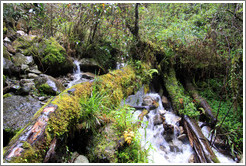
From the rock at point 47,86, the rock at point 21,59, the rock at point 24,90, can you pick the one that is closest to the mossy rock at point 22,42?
the rock at point 21,59

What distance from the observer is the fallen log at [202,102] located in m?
4.53

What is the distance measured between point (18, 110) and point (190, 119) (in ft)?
16.2

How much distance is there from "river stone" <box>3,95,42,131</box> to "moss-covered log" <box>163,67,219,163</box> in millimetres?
4184

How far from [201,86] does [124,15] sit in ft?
16.5

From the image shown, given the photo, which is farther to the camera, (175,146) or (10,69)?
(10,69)

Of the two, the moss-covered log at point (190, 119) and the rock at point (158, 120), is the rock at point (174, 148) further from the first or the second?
the rock at point (158, 120)

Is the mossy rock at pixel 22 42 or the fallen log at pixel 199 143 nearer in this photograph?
the fallen log at pixel 199 143

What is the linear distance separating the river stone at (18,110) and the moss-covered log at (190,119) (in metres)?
4.18

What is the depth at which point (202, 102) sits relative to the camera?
515 cm

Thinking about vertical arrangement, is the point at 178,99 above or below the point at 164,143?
above

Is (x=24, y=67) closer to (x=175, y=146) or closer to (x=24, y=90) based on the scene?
(x=24, y=90)

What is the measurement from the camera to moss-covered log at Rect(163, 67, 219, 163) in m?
3.15

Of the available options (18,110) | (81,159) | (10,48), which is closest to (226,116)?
(81,159)

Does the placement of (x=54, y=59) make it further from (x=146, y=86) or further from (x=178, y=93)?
(x=178, y=93)
